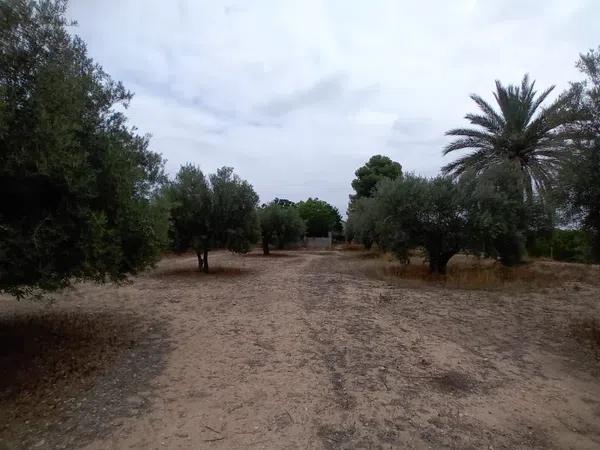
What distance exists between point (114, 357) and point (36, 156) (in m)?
3.00

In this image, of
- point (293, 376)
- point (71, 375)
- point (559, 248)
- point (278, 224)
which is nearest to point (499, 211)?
point (293, 376)

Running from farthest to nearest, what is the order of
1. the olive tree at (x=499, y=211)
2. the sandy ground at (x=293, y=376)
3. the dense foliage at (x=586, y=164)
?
the olive tree at (x=499, y=211), the dense foliage at (x=586, y=164), the sandy ground at (x=293, y=376)

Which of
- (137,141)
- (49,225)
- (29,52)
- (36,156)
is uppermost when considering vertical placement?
(29,52)

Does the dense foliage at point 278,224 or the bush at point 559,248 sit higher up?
the dense foliage at point 278,224

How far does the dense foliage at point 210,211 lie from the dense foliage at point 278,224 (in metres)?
14.1

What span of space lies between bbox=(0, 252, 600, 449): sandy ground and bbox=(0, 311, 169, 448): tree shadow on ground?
0.8 inches

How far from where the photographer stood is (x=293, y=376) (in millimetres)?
5391

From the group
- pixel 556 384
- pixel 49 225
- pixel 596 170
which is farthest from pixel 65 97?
pixel 596 170

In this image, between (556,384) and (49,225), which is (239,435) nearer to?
(49,225)

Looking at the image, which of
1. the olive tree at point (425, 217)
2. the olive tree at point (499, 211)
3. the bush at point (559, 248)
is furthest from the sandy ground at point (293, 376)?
the bush at point (559, 248)

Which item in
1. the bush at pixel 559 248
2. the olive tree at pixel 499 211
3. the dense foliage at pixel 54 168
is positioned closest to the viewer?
the dense foliage at pixel 54 168

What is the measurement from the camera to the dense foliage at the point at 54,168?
4.68m

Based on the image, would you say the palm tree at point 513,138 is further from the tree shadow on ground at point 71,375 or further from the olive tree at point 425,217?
the tree shadow on ground at point 71,375

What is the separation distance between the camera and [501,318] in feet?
29.2
